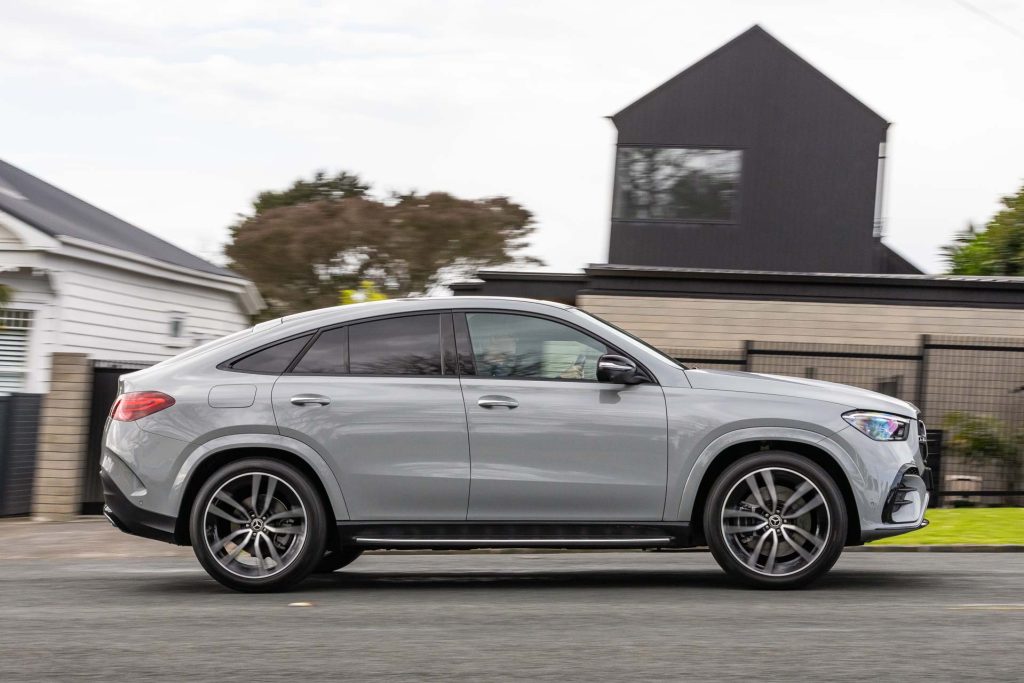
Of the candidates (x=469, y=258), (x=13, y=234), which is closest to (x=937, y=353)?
(x=13, y=234)

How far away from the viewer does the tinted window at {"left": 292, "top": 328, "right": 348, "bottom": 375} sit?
754 cm

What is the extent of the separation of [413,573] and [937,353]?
933 cm

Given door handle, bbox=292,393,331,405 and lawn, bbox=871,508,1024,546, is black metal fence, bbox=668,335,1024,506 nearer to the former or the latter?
lawn, bbox=871,508,1024,546

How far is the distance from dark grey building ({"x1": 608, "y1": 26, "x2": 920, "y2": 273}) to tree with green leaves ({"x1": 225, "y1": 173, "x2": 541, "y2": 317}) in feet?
50.3

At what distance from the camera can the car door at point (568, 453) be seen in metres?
7.27

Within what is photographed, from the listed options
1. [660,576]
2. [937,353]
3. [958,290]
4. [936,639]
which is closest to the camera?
[936,639]

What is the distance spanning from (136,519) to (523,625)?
8.45 feet

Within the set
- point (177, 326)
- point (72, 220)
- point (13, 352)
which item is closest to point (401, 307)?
point (13, 352)

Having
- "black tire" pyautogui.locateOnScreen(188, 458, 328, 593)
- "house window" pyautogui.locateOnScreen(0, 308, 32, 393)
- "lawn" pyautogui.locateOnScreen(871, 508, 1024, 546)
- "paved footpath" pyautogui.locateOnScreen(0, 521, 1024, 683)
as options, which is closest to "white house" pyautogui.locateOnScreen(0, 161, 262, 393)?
"house window" pyautogui.locateOnScreen(0, 308, 32, 393)

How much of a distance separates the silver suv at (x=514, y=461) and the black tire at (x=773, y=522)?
0.01 metres

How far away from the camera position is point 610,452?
729cm

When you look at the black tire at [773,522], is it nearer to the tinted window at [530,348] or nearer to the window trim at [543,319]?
the window trim at [543,319]

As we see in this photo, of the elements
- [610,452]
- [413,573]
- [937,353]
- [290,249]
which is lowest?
[413,573]

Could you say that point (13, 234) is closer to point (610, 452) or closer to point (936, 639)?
point (610, 452)
